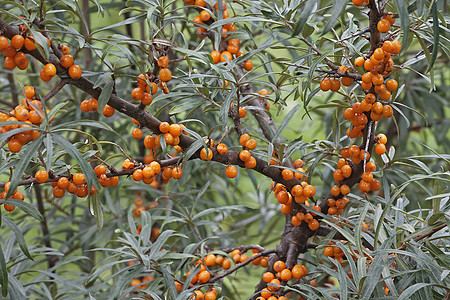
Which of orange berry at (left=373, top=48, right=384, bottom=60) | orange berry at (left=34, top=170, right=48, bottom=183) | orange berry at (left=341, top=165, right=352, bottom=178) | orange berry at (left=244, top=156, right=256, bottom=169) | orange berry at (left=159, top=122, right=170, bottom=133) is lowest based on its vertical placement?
orange berry at (left=341, top=165, right=352, bottom=178)

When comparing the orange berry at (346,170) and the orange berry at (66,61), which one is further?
the orange berry at (346,170)

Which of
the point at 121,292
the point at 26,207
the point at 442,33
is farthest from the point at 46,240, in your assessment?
the point at 442,33

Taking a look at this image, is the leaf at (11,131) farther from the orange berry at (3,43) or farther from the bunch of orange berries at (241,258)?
the bunch of orange berries at (241,258)

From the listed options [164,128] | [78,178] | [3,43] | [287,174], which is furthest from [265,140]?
[3,43]

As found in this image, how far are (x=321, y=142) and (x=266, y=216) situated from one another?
0.77m

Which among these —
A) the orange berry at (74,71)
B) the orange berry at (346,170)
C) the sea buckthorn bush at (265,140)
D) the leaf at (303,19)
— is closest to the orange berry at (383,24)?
the sea buckthorn bush at (265,140)

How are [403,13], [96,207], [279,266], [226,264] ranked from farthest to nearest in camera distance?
[226,264]
[279,266]
[96,207]
[403,13]

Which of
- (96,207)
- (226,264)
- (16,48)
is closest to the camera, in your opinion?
(16,48)

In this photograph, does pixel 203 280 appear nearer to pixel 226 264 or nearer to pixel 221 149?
pixel 226 264

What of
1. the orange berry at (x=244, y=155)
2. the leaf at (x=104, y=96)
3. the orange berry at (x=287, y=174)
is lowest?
the orange berry at (x=287, y=174)

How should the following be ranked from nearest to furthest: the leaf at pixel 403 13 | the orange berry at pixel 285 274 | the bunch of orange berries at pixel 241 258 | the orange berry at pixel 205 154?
the leaf at pixel 403 13
the orange berry at pixel 205 154
the orange berry at pixel 285 274
the bunch of orange berries at pixel 241 258

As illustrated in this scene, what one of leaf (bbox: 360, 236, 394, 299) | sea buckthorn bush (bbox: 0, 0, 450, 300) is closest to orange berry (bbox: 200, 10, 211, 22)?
sea buckthorn bush (bbox: 0, 0, 450, 300)

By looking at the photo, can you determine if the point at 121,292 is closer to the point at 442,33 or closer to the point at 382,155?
the point at 382,155

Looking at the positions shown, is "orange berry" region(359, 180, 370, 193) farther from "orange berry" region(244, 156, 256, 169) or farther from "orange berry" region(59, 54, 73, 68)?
"orange berry" region(59, 54, 73, 68)
